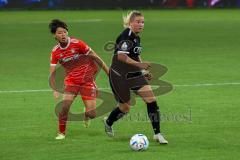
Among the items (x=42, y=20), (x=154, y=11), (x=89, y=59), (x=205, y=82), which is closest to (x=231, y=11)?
(x=154, y=11)

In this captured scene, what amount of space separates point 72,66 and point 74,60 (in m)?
0.14

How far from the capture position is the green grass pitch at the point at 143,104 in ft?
36.2

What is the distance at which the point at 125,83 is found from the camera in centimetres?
1189

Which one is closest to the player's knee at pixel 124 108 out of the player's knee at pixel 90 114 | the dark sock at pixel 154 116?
the dark sock at pixel 154 116

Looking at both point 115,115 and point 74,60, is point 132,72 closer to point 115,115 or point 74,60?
point 115,115

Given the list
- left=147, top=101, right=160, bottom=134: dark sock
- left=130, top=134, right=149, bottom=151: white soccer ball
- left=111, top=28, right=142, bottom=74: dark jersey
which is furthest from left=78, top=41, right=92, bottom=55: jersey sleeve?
left=130, top=134, right=149, bottom=151: white soccer ball

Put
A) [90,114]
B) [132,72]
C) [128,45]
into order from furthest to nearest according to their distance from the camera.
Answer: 1. [90,114]
2. [132,72]
3. [128,45]

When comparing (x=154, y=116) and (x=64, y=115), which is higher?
(x=154, y=116)

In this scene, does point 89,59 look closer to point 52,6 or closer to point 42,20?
point 42,20

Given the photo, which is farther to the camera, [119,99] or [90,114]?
[90,114]

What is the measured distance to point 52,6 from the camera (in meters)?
51.8

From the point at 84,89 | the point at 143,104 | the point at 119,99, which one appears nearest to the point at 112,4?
the point at 143,104

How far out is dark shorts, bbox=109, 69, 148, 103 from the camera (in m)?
11.7

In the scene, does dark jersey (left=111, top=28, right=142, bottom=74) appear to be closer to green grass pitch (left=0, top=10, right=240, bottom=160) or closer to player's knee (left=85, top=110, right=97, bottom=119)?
green grass pitch (left=0, top=10, right=240, bottom=160)
